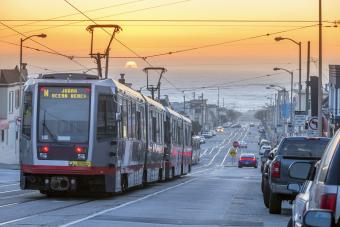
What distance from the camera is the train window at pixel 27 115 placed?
21.2 m

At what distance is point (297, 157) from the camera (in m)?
17.9

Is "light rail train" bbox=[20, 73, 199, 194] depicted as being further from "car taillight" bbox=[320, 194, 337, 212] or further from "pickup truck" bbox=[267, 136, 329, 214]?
"car taillight" bbox=[320, 194, 337, 212]

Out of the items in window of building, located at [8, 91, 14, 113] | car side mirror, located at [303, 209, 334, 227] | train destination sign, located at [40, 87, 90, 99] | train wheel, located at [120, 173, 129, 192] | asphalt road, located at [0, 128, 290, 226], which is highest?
window of building, located at [8, 91, 14, 113]

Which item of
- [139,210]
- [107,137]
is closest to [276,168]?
[139,210]

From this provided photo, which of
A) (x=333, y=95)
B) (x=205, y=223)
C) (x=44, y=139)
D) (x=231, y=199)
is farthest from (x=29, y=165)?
(x=333, y=95)

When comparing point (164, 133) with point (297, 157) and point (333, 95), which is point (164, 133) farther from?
point (333, 95)

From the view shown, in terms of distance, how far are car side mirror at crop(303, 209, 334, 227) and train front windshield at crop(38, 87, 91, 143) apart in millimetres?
15850

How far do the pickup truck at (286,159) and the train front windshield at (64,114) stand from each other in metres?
5.62

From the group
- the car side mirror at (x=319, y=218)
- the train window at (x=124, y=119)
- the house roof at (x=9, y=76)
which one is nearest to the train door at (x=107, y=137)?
the train window at (x=124, y=119)

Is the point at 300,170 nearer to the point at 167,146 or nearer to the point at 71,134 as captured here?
the point at 71,134

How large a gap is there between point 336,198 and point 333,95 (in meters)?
65.2

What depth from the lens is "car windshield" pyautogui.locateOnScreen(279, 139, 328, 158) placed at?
1838 centimetres

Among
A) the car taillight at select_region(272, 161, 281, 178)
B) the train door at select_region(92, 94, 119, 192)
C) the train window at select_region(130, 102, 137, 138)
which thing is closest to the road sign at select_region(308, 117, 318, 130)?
the train window at select_region(130, 102, 137, 138)

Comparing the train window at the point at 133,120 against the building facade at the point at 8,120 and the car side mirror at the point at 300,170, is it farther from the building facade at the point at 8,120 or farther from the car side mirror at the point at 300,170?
the building facade at the point at 8,120
